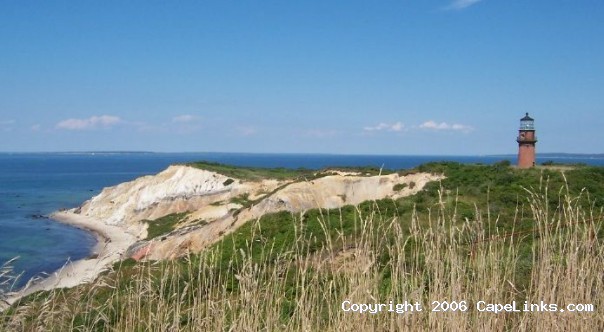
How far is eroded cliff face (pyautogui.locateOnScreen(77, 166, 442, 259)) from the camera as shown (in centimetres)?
3094

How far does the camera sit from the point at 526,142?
33.4m

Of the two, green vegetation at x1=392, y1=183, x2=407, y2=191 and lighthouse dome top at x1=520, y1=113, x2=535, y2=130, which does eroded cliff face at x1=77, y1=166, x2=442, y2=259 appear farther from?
lighthouse dome top at x1=520, y1=113, x2=535, y2=130

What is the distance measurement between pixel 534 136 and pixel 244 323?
32.4 metres

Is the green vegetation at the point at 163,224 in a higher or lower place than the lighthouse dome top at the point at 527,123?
lower

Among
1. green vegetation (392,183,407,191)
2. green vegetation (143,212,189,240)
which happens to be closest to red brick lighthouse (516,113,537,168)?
green vegetation (392,183,407,191)

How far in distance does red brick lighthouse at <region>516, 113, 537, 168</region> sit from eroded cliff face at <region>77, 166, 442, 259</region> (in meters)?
6.70

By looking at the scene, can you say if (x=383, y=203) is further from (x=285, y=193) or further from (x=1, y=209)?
(x=1, y=209)

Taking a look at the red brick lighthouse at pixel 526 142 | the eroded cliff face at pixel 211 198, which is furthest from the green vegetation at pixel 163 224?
the red brick lighthouse at pixel 526 142

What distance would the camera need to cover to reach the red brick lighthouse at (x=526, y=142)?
3316 cm

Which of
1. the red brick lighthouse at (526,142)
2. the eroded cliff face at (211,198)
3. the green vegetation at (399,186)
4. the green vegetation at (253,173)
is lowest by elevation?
the eroded cliff face at (211,198)

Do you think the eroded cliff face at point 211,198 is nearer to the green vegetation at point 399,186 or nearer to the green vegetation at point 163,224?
the green vegetation at point 399,186

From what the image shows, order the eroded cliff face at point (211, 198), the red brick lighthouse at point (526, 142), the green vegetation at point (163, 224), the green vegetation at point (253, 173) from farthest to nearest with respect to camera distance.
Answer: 1. the green vegetation at point (253, 173)
2. the green vegetation at point (163, 224)
3. the red brick lighthouse at point (526, 142)
4. the eroded cliff face at point (211, 198)

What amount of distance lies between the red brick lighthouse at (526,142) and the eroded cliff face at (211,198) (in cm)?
670

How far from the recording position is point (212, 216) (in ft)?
140
